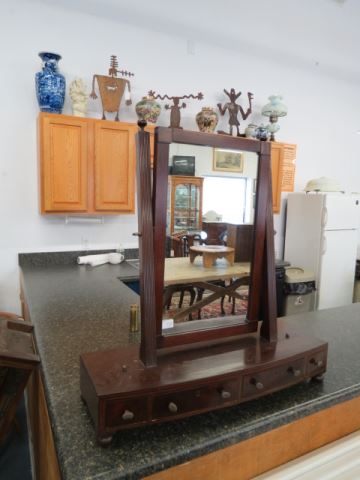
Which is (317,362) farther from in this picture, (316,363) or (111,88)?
(111,88)

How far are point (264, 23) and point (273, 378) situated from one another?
3649 mm

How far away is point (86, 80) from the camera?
288 cm

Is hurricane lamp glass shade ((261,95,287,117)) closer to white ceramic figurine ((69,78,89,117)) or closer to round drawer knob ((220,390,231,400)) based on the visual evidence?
Answer: white ceramic figurine ((69,78,89,117))

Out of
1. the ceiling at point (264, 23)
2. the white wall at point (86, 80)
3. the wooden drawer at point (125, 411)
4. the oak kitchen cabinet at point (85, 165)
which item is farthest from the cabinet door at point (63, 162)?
the wooden drawer at point (125, 411)

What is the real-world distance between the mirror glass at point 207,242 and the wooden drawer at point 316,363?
220 mm

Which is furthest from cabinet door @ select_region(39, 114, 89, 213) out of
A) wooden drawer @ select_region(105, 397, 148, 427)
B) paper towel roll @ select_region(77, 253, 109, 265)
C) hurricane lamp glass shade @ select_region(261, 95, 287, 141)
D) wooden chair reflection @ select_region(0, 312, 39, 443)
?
wooden drawer @ select_region(105, 397, 148, 427)

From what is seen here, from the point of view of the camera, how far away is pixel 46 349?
124 cm

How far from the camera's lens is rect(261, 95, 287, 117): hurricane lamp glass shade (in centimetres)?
346

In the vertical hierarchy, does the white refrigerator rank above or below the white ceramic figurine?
below

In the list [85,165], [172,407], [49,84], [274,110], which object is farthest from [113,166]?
[172,407]

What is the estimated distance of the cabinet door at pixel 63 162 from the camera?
2547 millimetres

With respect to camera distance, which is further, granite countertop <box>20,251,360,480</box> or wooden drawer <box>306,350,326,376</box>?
wooden drawer <box>306,350,326,376</box>

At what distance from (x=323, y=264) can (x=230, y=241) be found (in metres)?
2.93

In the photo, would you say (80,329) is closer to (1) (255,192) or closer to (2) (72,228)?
(1) (255,192)
